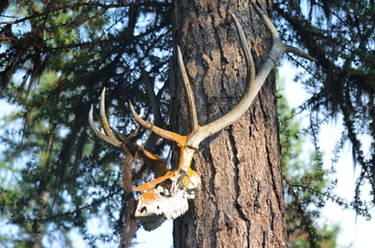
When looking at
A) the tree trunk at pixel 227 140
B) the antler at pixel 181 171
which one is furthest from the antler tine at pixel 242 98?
the tree trunk at pixel 227 140

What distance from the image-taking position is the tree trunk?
2240mm

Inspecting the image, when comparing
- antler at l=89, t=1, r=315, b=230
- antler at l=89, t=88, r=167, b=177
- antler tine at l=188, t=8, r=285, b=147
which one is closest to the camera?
antler at l=89, t=1, r=315, b=230

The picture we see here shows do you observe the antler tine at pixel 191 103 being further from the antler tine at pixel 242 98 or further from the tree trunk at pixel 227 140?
the tree trunk at pixel 227 140

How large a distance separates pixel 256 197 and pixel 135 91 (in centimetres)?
195

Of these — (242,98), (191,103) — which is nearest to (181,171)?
(191,103)

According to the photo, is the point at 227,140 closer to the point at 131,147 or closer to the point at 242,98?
the point at 242,98

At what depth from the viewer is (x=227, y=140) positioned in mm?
2402

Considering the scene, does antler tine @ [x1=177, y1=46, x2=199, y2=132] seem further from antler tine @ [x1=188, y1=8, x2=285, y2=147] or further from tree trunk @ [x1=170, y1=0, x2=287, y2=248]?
tree trunk @ [x1=170, y1=0, x2=287, y2=248]

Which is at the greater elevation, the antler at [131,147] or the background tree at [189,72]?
the background tree at [189,72]

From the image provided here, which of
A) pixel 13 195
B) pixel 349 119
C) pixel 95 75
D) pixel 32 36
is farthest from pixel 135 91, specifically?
pixel 13 195

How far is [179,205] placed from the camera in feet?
7.20

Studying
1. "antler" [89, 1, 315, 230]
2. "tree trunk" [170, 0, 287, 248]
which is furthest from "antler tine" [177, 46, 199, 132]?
"tree trunk" [170, 0, 287, 248]

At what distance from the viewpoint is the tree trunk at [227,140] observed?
2.24 metres

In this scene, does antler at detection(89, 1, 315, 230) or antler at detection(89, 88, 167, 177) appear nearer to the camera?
antler at detection(89, 1, 315, 230)
